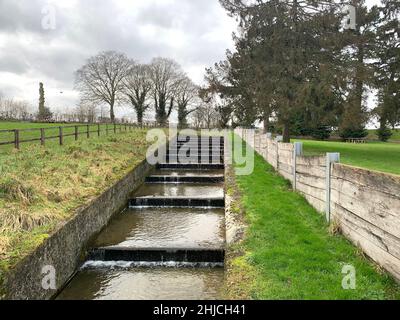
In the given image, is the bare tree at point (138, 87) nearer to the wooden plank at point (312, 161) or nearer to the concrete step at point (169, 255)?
the wooden plank at point (312, 161)

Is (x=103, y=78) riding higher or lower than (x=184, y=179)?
higher

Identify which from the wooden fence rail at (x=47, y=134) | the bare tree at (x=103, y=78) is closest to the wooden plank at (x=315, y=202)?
the wooden fence rail at (x=47, y=134)

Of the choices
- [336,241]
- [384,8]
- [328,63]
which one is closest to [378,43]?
[384,8]

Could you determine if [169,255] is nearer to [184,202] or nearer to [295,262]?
[295,262]

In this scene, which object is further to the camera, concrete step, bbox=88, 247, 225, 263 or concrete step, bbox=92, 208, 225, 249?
concrete step, bbox=92, 208, 225, 249

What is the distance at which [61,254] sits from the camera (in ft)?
20.8

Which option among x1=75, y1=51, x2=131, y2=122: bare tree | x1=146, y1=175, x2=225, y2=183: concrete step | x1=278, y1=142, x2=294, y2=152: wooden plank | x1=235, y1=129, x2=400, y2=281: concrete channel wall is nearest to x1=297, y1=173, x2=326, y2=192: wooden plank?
x1=235, y1=129, x2=400, y2=281: concrete channel wall

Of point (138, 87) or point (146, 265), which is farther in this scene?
point (138, 87)

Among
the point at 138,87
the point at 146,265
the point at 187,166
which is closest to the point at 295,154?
the point at 146,265

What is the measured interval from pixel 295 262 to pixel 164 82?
59822 millimetres

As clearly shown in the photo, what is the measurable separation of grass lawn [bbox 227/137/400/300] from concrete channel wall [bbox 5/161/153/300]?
108 inches

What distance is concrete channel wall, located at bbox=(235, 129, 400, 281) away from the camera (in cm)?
446

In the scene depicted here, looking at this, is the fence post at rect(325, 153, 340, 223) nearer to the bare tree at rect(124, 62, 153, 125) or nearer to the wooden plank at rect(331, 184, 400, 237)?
the wooden plank at rect(331, 184, 400, 237)

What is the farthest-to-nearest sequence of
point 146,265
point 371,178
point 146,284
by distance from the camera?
point 146,265, point 146,284, point 371,178
